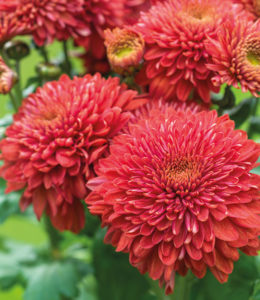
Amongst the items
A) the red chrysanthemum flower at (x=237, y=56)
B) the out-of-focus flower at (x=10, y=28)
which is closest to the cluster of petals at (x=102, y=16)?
the out-of-focus flower at (x=10, y=28)

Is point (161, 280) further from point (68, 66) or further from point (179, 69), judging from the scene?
point (68, 66)

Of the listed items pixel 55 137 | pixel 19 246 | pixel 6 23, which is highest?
pixel 6 23

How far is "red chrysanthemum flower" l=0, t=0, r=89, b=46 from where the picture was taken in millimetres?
730

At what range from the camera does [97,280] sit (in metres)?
0.92

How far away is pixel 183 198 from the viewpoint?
1.73 feet

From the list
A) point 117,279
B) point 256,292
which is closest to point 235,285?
point 256,292

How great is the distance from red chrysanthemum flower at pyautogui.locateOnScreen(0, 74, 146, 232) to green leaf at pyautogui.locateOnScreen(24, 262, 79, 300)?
0.72 ft

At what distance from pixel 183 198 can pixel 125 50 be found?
238 millimetres

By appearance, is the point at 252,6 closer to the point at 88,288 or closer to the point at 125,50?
the point at 125,50

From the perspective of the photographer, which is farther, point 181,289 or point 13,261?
point 13,261

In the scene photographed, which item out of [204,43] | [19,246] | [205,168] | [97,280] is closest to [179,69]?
[204,43]

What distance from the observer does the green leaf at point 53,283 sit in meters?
0.82

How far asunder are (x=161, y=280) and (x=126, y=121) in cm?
20

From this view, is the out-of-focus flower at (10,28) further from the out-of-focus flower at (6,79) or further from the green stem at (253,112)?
the green stem at (253,112)
